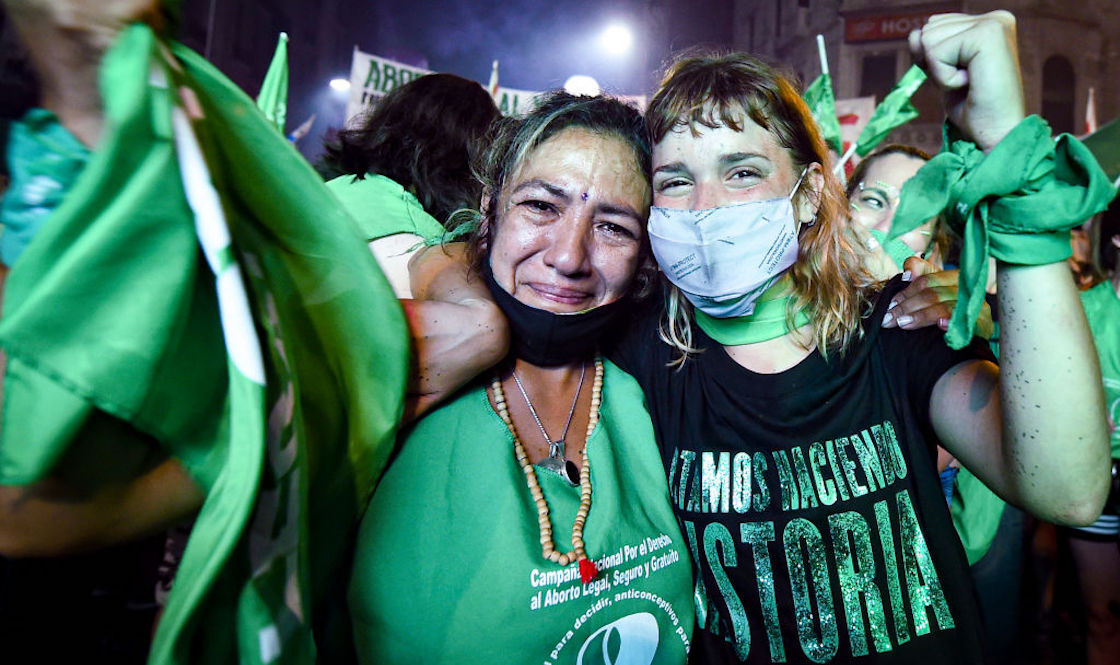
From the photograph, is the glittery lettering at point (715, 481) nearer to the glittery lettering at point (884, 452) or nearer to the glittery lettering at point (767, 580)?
the glittery lettering at point (767, 580)

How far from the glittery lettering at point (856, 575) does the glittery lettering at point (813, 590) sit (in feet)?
0.10

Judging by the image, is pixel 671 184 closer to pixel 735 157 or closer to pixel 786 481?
pixel 735 157

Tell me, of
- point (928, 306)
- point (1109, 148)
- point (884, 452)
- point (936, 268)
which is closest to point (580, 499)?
point (884, 452)

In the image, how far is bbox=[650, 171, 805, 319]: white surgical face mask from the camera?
5.47 ft

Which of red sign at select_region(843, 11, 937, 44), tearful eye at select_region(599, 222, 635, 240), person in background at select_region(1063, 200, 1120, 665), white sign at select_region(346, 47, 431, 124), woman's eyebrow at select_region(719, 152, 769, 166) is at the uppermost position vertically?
red sign at select_region(843, 11, 937, 44)

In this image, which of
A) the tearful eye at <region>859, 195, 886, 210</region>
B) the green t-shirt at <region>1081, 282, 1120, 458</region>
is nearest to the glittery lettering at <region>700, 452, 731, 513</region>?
the green t-shirt at <region>1081, 282, 1120, 458</region>

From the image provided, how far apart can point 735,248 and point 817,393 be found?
42cm

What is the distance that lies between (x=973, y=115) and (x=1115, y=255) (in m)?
3.08

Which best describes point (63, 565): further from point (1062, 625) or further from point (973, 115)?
point (1062, 625)

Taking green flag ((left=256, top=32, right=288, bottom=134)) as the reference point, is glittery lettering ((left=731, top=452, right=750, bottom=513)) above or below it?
below

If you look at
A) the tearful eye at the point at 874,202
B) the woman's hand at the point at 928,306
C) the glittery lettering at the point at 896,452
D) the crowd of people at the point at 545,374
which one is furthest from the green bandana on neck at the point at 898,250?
the glittery lettering at the point at 896,452

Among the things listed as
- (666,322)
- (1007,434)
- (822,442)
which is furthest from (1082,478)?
(666,322)

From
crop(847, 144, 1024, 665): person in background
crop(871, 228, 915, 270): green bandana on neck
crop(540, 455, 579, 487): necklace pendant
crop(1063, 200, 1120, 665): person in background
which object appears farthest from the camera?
crop(871, 228, 915, 270): green bandana on neck

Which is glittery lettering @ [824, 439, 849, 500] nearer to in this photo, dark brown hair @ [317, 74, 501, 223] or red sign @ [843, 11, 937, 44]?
dark brown hair @ [317, 74, 501, 223]
